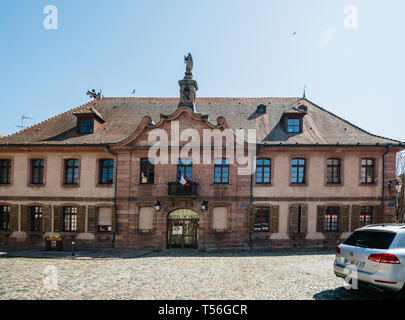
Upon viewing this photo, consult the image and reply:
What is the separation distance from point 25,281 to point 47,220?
8475 millimetres

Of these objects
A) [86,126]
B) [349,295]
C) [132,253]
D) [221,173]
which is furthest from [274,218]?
[86,126]

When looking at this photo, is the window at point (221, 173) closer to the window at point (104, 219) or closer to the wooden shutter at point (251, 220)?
the wooden shutter at point (251, 220)

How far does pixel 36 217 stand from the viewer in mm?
17109

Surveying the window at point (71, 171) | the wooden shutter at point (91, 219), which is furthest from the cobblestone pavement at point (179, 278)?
the window at point (71, 171)

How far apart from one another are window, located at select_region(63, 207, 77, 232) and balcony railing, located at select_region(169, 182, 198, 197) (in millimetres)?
6909

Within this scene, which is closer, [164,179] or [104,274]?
[104,274]

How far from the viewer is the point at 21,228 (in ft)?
55.3

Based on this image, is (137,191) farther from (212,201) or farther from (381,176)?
(381,176)

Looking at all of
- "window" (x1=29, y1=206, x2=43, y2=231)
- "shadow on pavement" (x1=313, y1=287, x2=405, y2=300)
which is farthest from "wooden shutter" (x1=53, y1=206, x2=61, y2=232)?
"shadow on pavement" (x1=313, y1=287, x2=405, y2=300)

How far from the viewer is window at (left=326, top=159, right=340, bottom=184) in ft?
55.4

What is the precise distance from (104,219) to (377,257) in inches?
601

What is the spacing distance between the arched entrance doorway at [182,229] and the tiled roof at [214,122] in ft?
21.7
